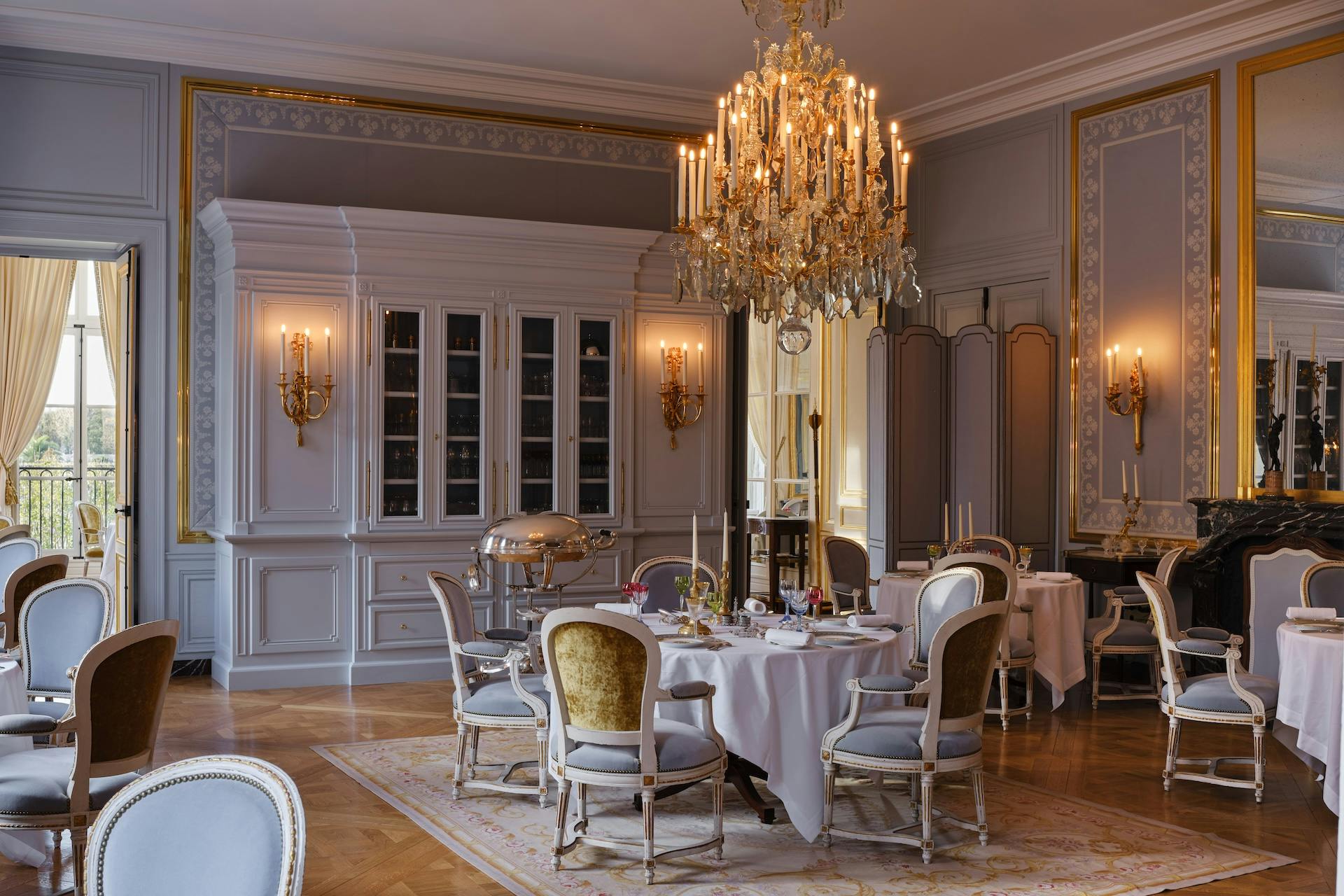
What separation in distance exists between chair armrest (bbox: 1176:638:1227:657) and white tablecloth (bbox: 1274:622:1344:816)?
0.33 meters

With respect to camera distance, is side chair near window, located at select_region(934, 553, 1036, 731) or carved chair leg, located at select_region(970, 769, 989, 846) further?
side chair near window, located at select_region(934, 553, 1036, 731)

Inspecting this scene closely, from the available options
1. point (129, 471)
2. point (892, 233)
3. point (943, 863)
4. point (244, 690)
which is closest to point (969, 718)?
point (943, 863)

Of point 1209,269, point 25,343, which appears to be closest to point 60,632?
point 1209,269

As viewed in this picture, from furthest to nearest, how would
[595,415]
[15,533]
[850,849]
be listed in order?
→ [595,415] → [15,533] → [850,849]

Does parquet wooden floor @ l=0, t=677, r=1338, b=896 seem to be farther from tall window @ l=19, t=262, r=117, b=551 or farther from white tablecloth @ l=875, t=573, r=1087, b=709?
tall window @ l=19, t=262, r=117, b=551

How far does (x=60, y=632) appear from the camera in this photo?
486 cm

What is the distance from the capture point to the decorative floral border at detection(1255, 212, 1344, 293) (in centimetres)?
672

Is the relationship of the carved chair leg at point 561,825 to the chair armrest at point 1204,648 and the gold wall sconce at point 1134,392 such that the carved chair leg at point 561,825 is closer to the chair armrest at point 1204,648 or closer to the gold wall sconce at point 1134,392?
the chair armrest at point 1204,648

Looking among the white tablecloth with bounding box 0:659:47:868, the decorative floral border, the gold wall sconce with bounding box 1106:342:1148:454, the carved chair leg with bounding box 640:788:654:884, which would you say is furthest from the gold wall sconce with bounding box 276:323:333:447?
the decorative floral border

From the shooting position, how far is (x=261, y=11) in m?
7.23

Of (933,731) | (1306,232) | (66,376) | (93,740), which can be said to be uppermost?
(1306,232)

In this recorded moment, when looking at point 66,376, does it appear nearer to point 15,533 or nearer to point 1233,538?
point 15,533

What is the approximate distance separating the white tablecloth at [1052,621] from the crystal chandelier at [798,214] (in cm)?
232

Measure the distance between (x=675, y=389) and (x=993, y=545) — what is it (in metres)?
2.32
